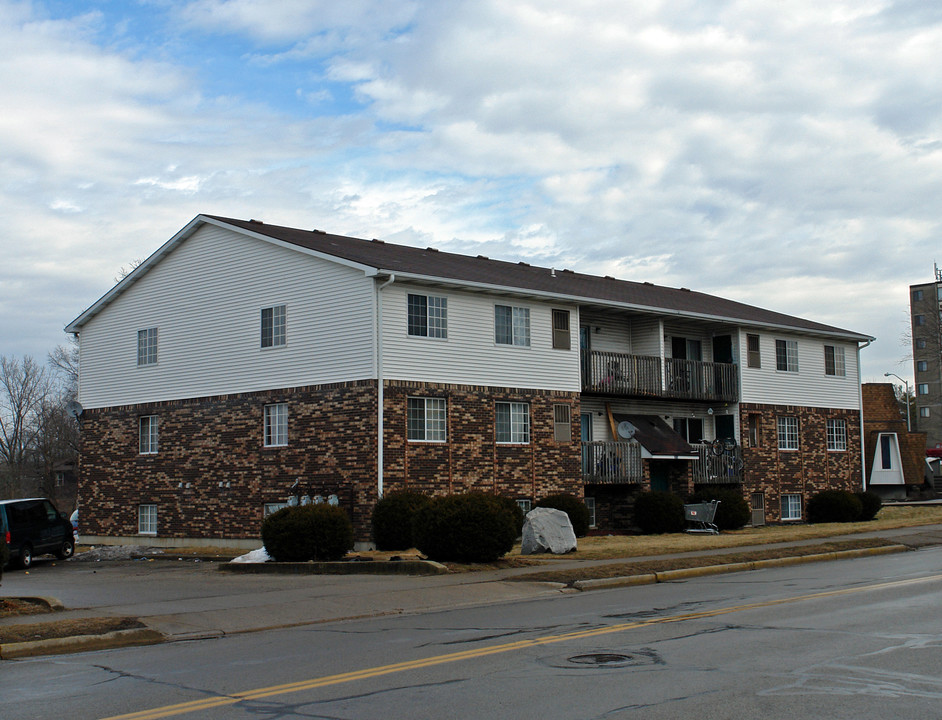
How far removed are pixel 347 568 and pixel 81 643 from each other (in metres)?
7.87

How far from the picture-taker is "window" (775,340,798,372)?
122ft

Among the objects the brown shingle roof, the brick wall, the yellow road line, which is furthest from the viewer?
the brick wall

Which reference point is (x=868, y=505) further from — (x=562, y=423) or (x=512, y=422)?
(x=512, y=422)

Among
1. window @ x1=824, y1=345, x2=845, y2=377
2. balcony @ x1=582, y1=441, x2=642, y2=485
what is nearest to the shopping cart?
balcony @ x1=582, y1=441, x2=642, y2=485

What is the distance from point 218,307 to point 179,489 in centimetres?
565

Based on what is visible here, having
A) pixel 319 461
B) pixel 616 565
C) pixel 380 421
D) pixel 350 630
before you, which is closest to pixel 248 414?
pixel 319 461

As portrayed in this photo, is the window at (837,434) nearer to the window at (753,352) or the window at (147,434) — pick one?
the window at (753,352)

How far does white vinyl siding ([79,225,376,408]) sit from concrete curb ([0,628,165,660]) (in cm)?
1354

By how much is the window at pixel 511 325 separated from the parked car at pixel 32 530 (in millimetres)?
13257

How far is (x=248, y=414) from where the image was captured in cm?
2855

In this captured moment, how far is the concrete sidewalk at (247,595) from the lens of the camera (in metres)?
13.1

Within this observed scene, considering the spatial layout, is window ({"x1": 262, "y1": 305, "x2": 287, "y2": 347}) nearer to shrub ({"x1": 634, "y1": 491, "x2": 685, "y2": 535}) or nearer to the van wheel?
the van wheel

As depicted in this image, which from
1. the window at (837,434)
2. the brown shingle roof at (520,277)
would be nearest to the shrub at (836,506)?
the window at (837,434)

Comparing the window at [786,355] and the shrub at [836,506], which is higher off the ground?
the window at [786,355]
